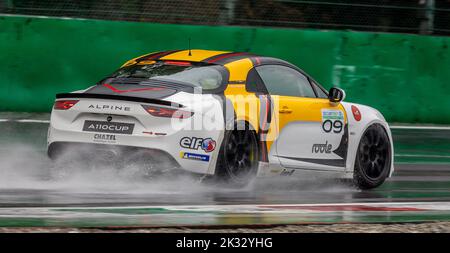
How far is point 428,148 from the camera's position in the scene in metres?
16.4

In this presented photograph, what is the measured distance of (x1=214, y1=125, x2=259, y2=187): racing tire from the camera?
9.95 meters

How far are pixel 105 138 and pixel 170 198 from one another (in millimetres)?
901

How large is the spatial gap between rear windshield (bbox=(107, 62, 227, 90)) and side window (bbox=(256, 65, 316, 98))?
67 centimetres

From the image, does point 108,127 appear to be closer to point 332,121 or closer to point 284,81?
point 284,81

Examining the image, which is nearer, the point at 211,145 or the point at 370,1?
the point at 211,145

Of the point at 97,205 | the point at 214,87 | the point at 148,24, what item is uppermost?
the point at 148,24

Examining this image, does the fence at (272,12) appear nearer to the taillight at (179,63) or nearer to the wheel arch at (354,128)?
the wheel arch at (354,128)

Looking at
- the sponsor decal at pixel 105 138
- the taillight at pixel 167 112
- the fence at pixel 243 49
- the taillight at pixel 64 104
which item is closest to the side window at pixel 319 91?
the taillight at pixel 167 112

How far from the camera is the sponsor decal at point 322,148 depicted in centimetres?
1133

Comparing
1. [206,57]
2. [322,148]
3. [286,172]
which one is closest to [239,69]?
[206,57]

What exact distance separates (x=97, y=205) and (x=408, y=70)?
9.93 meters
